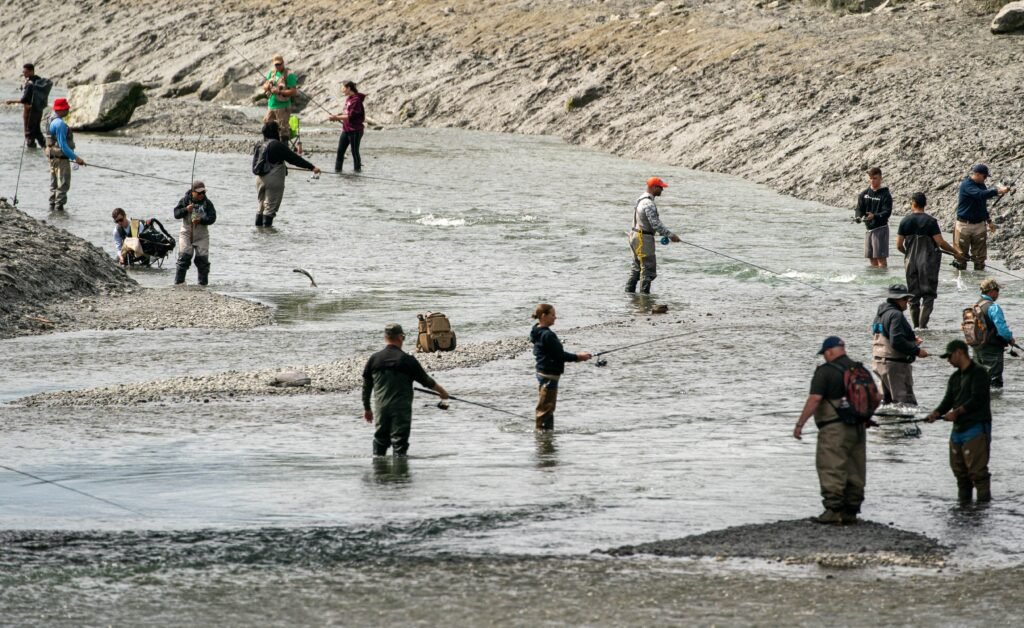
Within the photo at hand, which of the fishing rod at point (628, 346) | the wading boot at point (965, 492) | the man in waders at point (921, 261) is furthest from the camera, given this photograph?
the man in waders at point (921, 261)

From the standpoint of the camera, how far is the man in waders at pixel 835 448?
10.8 meters

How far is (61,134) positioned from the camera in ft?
83.1

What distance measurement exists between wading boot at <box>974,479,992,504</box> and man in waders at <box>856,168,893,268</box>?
11.3 metres

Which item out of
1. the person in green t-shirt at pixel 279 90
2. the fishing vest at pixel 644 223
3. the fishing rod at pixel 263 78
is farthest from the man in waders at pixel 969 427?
the fishing rod at pixel 263 78

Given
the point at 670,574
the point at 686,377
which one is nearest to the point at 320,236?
the point at 686,377

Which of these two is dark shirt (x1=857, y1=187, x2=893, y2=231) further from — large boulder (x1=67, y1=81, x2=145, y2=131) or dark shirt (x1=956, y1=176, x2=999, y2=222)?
large boulder (x1=67, y1=81, x2=145, y2=131)

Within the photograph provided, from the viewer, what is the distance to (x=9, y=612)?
9.10m

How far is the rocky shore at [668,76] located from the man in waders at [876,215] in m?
2.46

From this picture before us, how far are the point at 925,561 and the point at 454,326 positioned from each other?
30.6ft

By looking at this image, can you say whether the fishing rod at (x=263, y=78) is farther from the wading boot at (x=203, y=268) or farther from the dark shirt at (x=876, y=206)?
the dark shirt at (x=876, y=206)

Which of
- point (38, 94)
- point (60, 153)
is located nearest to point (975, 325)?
Result: point (60, 153)

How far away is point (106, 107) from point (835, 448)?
31.3 metres

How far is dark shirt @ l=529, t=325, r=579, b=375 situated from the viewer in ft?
44.0

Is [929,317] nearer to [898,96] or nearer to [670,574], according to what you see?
[670,574]
